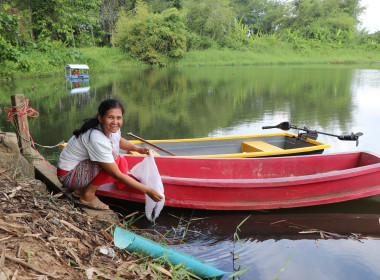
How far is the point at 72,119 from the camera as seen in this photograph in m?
9.95

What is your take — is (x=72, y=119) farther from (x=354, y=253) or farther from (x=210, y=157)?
(x=354, y=253)

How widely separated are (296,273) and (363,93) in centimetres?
1439

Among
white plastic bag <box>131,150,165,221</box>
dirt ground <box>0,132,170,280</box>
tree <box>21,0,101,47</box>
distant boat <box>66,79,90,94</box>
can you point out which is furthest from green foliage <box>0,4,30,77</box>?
distant boat <box>66,79,90,94</box>

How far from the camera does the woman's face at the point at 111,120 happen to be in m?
3.15

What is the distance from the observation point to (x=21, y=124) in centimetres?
417

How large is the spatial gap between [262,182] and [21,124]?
2808 mm

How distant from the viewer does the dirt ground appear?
1.93m

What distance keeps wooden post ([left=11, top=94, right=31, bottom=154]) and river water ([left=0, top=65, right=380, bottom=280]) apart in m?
1.35

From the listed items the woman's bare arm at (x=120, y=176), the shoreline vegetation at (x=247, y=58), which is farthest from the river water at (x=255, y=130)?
the shoreline vegetation at (x=247, y=58)

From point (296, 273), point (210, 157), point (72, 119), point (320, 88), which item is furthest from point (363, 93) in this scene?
point (296, 273)

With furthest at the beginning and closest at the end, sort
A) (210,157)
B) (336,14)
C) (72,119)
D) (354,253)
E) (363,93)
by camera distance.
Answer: (336,14) < (363,93) < (72,119) < (210,157) < (354,253)

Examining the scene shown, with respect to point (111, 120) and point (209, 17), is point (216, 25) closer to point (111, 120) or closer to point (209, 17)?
point (209, 17)

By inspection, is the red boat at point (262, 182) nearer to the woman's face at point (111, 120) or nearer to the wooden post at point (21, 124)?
the woman's face at point (111, 120)

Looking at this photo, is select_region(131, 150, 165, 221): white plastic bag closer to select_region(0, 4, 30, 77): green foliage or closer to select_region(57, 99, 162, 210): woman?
select_region(57, 99, 162, 210): woman
